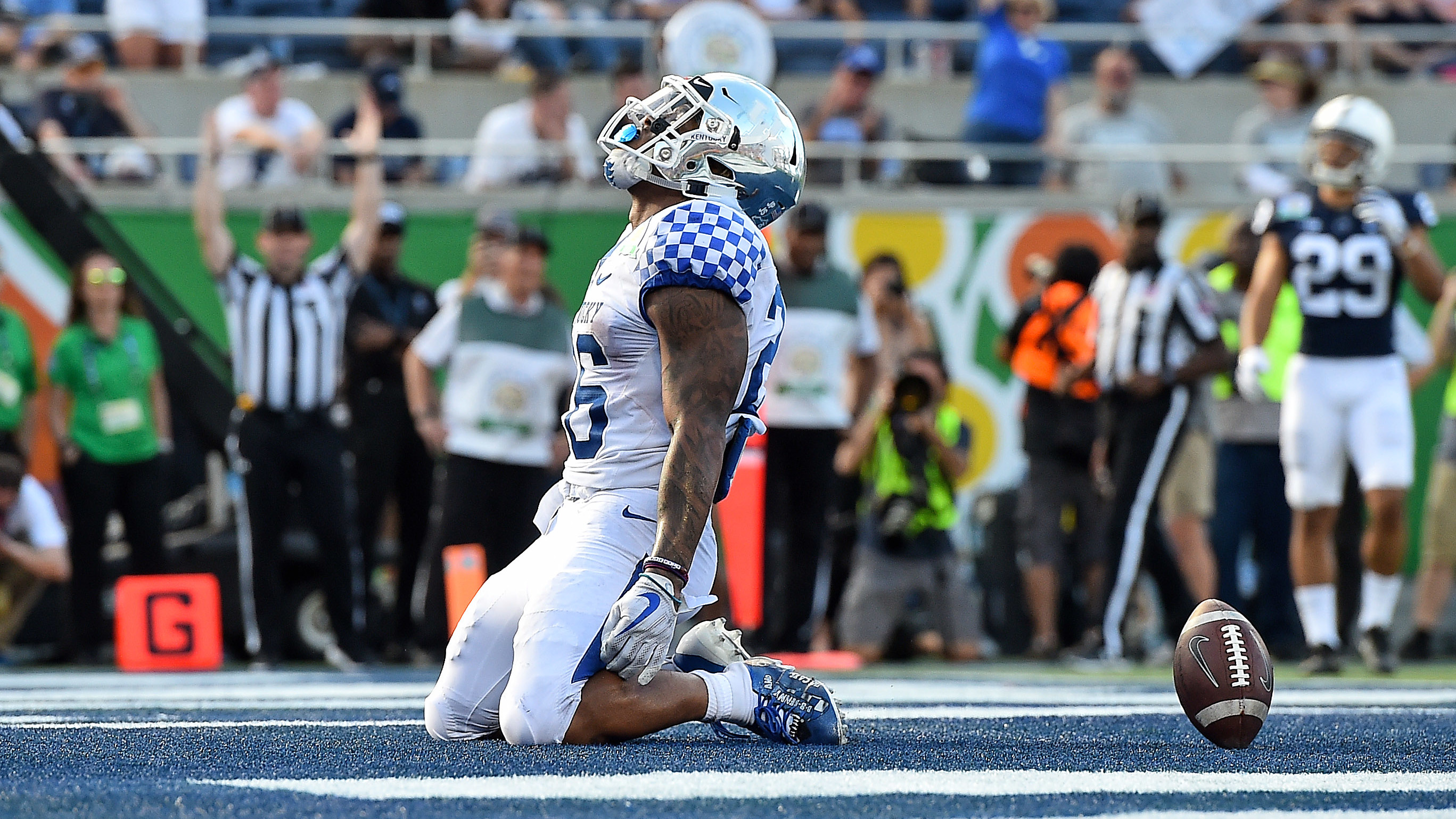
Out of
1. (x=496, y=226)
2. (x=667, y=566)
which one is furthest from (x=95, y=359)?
(x=667, y=566)

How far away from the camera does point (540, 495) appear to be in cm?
842

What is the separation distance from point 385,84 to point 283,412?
338cm

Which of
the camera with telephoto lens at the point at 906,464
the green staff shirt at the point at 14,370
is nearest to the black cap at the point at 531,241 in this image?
the camera with telephoto lens at the point at 906,464

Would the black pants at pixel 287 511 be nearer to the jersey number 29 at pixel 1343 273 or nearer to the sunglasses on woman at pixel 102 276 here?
the sunglasses on woman at pixel 102 276

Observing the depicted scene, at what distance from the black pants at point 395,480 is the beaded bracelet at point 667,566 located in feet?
17.2

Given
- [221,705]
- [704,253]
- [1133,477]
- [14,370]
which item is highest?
[704,253]

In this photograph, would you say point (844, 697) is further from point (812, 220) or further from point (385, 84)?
point (385, 84)

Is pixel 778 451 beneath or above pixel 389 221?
beneath

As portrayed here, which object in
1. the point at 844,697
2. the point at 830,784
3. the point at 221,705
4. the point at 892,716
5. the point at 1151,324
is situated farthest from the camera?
the point at 1151,324

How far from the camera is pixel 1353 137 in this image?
7305 mm

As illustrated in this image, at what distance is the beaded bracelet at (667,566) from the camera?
3631mm

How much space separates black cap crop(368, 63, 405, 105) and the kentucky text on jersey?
5594 mm

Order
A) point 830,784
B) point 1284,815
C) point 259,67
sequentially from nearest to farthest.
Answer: point 1284,815 < point 830,784 < point 259,67

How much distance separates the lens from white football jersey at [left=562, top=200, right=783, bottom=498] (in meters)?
3.82
